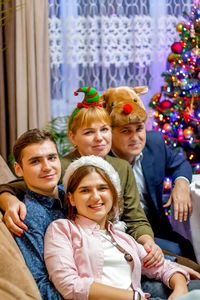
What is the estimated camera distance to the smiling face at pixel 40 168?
1.61 m

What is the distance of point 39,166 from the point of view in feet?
5.30

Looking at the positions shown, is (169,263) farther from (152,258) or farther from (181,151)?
(181,151)

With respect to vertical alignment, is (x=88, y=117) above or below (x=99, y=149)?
above

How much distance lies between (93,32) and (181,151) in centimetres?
160

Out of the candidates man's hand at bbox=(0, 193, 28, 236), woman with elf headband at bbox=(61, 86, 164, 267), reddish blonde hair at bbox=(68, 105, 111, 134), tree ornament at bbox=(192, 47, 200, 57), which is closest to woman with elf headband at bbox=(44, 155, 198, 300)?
man's hand at bbox=(0, 193, 28, 236)

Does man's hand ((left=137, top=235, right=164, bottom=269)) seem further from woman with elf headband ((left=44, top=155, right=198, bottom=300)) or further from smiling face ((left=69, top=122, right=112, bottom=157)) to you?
smiling face ((left=69, top=122, right=112, bottom=157))

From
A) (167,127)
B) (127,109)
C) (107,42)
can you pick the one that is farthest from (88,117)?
(107,42)

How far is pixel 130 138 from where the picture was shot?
229cm

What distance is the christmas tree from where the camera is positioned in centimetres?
334

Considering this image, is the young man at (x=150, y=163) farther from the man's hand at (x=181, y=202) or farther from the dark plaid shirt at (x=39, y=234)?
the dark plaid shirt at (x=39, y=234)

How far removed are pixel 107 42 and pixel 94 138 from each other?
98.0 inches

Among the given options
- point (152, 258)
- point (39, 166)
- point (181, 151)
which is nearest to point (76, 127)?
point (39, 166)

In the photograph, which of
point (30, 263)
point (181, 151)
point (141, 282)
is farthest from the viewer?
point (181, 151)

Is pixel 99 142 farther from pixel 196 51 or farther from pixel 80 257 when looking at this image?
pixel 196 51
